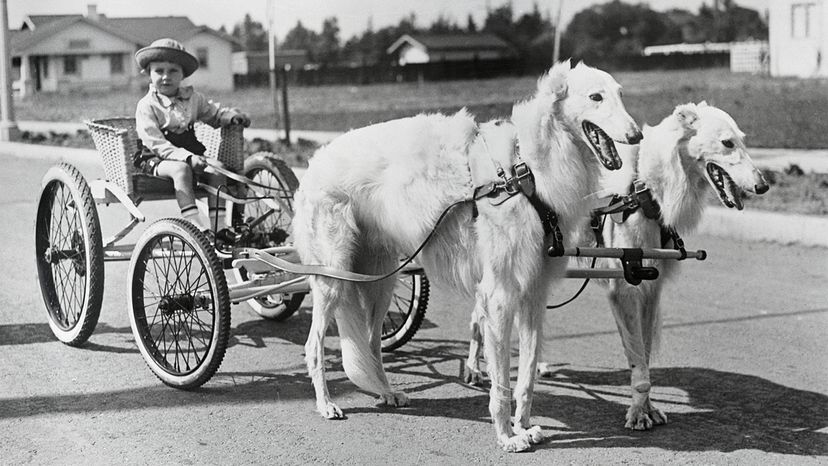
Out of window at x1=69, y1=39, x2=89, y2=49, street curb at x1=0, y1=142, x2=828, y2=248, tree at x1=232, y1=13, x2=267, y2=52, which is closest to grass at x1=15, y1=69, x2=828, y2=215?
street curb at x1=0, y1=142, x2=828, y2=248

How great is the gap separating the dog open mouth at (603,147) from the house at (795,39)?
3320cm

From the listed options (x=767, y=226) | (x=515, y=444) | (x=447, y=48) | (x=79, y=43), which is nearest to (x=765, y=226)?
(x=767, y=226)

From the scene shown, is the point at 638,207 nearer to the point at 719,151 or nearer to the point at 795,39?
the point at 719,151

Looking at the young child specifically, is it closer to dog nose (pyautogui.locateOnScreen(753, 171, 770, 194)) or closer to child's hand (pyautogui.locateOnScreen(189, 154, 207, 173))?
child's hand (pyautogui.locateOnScreen(189, 154, 207, 173))

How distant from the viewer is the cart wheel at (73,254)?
6.96 m

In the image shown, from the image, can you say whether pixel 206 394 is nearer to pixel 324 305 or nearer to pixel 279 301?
pixel 324 305

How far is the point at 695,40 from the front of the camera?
100 meters

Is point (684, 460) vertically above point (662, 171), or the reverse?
point (662, 171)

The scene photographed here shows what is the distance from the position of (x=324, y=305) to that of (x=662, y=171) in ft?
6.92

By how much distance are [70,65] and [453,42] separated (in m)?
42.7

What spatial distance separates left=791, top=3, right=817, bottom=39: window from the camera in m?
37.4

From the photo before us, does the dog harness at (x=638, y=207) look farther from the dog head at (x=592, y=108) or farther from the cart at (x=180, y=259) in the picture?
the cart at (x=180, y=259)

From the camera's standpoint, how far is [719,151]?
5.62 metres

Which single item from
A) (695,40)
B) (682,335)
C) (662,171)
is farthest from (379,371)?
(695,40)
